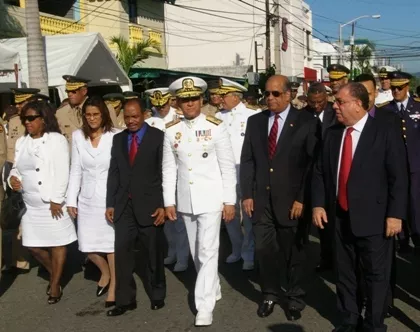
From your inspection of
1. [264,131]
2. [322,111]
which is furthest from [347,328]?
[322,111]

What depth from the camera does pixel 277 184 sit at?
208 inches

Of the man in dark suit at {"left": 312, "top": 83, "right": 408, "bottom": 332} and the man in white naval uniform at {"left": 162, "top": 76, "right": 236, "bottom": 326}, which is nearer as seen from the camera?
the man in dark suit at {"left": 312, "top": 83, "right": 408, "bottom": 332}

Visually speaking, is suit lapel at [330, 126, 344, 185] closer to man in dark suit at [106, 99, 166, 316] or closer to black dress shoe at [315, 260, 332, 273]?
man in dark suit at [106, 99, 166, 316]

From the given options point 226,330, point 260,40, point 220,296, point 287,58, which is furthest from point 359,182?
point 287,58

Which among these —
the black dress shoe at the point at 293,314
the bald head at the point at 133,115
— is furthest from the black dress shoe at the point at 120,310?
the bald head at the point at 133,115

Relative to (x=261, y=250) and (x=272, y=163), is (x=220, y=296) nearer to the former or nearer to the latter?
(x=261, y=250)

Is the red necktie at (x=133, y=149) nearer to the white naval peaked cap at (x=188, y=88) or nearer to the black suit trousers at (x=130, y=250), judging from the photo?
the black suit trousers at (x=130, y=250)

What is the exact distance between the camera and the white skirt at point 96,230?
5836 mm

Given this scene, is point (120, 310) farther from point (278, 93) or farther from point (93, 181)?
point (278, 93)

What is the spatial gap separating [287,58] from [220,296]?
4696cm

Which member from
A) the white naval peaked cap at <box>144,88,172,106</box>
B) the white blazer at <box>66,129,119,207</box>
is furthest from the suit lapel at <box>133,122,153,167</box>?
the white naval peaked cap at <box>144,88,172,106</box>

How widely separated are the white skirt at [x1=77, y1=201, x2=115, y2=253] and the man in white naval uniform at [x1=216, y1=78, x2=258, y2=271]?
1747 millimetres

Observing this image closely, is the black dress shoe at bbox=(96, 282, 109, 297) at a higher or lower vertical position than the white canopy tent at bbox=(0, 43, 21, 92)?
lower

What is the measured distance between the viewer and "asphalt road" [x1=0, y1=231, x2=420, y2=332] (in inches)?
204
